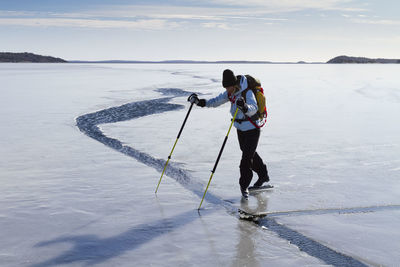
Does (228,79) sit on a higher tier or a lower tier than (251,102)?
higher

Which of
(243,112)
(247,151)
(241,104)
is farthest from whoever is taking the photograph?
(247,151)

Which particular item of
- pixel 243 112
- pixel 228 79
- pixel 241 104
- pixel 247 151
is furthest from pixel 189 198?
pixel 228 79

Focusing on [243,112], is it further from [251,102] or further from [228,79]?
[228,79]

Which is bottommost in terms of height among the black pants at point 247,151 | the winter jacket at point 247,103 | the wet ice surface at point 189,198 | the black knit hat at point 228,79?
the wet ice surface at point 189,198

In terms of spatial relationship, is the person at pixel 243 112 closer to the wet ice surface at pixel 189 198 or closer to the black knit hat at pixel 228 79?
the black knit hat at pixel 228 79

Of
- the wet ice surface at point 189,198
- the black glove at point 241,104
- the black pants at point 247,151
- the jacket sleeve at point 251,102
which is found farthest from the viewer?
the black pants at point 247,151

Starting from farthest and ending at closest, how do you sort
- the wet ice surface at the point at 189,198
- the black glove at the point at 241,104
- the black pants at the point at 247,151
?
1. the black pants at the point at 247,151
2. the black glove at the point at 241,104
3. the wet ice surface at the point at 189,198

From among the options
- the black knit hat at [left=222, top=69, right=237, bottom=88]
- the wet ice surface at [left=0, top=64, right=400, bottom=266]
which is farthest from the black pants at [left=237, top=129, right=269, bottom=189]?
the black knit hat at [left=222, top=69, right=237, bottom=88]

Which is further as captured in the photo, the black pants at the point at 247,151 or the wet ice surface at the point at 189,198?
the black pants at the point at 247,151

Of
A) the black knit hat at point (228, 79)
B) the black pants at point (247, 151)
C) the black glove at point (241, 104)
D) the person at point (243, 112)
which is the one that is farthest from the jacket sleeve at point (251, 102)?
the black pants at point (247, 151)

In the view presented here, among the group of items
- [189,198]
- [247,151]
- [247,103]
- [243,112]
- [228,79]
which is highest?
[228,79]

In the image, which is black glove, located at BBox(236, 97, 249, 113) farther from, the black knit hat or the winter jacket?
the black knit hat

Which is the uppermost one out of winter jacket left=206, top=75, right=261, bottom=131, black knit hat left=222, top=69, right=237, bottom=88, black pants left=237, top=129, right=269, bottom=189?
black knit hat left=222, top=69, right=237, bottom=88

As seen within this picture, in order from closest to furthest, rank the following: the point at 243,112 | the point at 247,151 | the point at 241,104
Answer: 1. the point at 241,104
2. the point at 243,112
3. the point at 247,151
